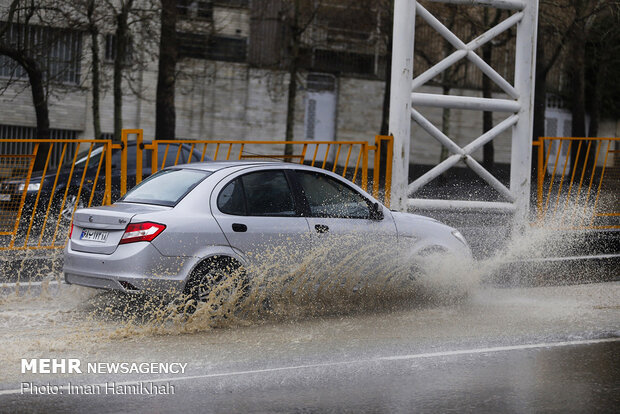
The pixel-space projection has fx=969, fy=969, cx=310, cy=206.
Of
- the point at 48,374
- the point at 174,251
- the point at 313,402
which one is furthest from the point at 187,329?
the point at 313,402

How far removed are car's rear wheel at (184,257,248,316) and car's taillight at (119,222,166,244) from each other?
1.59 feet

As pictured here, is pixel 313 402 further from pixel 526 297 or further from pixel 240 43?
pixel 240 43

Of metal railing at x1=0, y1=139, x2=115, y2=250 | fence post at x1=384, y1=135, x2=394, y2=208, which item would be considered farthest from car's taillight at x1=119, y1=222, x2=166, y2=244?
fence post at x1=384, y1=135, x2=394, y2=208

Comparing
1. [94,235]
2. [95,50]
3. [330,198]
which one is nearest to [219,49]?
[95,50]

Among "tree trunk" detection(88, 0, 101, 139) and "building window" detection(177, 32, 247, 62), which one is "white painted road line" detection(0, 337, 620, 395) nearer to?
"tree trunk" detection(88, 0, 101, 139)

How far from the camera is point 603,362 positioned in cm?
727

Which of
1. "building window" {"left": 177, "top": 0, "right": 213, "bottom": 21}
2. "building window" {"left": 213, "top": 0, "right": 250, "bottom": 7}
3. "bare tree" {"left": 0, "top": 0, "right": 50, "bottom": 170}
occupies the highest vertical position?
"building window" {"left": 213, "top": 0, "right": 250, "bottom": 7}

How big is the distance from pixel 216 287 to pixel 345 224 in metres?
1.57

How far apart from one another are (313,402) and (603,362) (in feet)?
8.38

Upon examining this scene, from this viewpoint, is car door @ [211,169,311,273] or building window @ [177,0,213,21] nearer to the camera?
car door @ [211,169,311,273]

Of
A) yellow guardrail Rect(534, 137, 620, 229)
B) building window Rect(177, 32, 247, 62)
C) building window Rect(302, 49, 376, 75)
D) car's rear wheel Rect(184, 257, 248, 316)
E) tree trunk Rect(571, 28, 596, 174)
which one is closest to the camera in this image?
car's rear wheel Rect(184, 257, 248, 316)

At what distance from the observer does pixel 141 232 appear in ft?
27.6

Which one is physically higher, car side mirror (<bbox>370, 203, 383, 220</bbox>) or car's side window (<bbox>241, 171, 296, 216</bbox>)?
car's side window (<bbox>241, 171, 296, 216</bbox>)

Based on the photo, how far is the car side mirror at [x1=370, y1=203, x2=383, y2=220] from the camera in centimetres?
964
